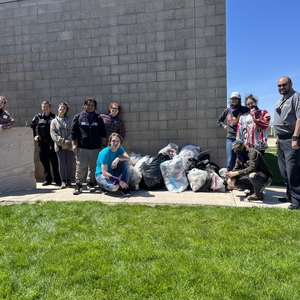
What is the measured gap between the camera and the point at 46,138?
6.26m

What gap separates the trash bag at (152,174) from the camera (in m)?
5.65

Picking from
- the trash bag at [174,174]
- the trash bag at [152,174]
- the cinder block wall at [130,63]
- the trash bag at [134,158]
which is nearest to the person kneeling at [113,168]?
the trash bag at [152,174]

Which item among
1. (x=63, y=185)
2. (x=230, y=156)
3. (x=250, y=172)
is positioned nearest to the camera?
(x=250, y=172)

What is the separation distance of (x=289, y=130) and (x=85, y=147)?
3657mm

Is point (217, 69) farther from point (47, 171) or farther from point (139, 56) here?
point (47, 171)

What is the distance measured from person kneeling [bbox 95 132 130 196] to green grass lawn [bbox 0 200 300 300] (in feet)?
3.40

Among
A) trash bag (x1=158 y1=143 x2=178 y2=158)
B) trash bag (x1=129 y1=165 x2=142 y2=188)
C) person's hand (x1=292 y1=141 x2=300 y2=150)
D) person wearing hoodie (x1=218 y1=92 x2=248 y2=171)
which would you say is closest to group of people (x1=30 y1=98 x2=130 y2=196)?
trash bag (x1=129 y1=165 x2=142 y2=188)

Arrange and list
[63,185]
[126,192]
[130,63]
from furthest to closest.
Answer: [130,63] < [63,185] < [126,192]

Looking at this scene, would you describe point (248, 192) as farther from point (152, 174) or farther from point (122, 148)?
point (122, 148)

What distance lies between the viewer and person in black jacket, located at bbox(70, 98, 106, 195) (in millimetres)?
5531

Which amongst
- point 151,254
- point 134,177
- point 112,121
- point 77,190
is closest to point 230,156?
point 134,177

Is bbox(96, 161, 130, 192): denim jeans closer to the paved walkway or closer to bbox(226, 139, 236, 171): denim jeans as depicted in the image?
the paved walkway

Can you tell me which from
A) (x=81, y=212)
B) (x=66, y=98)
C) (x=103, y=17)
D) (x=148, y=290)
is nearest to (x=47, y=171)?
(x=66, y=98)

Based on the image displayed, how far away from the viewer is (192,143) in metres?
6.53
